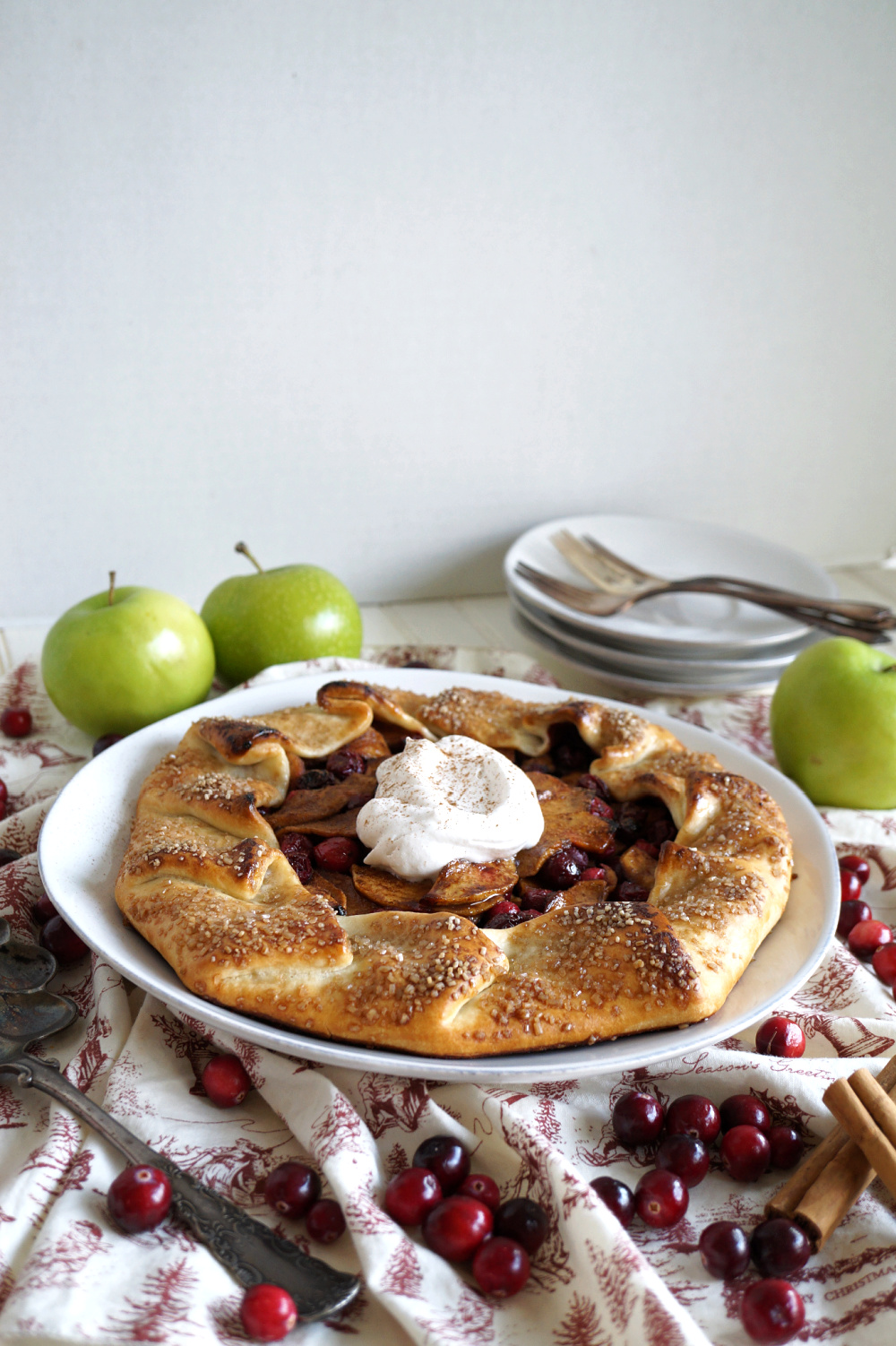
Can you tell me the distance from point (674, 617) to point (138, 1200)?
1892mm

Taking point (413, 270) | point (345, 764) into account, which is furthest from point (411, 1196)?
point (413, 270)

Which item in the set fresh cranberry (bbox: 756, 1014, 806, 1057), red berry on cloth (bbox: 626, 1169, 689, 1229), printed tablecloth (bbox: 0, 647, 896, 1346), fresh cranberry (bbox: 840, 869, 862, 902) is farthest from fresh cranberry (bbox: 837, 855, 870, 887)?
red berry on cloth (bbox: 626, 1169, 689, 1229)

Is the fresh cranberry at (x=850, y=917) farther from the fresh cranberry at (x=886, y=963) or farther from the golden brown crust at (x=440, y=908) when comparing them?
the golden brown crust at (x=440, y=908)

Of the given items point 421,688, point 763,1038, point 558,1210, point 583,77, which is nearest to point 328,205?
point 583,77

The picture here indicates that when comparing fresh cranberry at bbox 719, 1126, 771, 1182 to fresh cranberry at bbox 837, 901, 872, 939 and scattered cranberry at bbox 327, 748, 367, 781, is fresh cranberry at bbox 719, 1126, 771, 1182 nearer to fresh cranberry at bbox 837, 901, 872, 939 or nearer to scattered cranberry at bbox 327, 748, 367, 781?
fresh cranberry at bbox 837, 901, 872, 939

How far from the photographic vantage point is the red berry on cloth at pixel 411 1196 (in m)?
1.09

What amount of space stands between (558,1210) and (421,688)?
1.13 m

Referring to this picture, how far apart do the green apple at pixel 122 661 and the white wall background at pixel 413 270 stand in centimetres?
59

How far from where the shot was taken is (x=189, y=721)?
1876mm

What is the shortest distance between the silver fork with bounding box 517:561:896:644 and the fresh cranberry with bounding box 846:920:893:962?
0.84 metres

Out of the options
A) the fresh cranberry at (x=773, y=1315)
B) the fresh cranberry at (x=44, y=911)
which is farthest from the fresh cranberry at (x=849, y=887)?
the fresh cranberry at (x=44, y=911)

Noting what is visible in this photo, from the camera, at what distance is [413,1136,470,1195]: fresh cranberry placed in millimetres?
1145

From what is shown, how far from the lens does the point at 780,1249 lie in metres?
1.06

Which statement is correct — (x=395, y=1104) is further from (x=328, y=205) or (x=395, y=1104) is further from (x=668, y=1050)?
(x=328, y=205)
